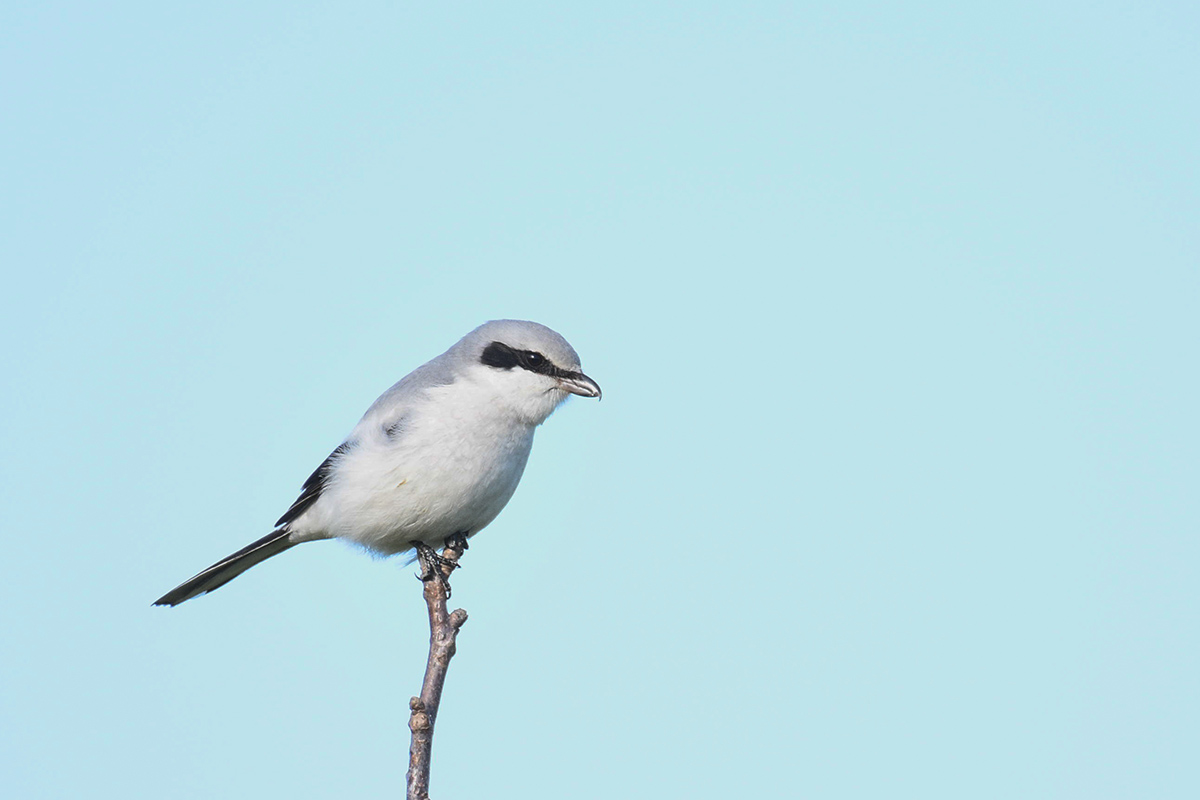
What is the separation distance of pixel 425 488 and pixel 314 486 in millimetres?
995

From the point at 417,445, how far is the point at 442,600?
1.94m

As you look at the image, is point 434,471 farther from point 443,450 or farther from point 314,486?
point 314,486

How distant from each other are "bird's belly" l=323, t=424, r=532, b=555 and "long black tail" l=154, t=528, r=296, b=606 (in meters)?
0.67

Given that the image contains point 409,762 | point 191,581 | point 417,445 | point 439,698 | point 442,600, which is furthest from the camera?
point 191,581

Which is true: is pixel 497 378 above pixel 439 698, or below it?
above

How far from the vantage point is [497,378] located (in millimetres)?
6285

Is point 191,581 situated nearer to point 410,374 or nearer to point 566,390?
point 410,374

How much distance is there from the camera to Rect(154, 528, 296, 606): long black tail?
6.53 metres

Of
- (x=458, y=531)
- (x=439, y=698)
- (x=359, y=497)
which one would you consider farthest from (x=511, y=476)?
(x=439, y=698)

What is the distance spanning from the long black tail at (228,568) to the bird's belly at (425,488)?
26.3 inches

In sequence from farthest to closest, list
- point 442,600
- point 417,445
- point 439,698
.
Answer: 1. point 417,445
2. point 442,600
3. point 439,698

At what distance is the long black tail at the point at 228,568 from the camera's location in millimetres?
6527

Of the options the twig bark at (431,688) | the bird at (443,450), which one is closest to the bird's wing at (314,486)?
the bird at (443,450)

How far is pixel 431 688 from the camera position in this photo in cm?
365
